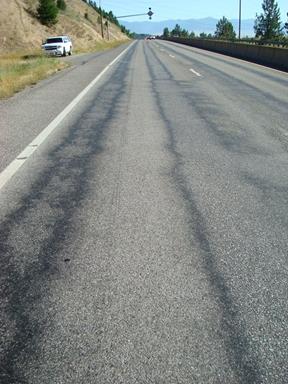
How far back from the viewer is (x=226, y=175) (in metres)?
5.54

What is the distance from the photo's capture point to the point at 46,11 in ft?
183

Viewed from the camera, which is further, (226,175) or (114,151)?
(114,151)

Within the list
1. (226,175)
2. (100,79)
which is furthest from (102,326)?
(100,79)

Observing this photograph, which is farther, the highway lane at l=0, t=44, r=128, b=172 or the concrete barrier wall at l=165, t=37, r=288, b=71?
the concrete barrier wall at l=165, t=37, r=288, b=71

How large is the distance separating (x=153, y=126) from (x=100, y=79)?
931cm

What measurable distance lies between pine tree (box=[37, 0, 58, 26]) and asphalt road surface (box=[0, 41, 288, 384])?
53.6 m

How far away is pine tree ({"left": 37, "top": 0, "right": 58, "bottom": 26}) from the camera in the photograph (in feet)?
180

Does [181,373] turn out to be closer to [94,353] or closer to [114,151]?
[94,353]

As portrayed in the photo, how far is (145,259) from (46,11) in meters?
59.1

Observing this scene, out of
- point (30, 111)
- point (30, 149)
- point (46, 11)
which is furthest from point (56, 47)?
point (30, 149)

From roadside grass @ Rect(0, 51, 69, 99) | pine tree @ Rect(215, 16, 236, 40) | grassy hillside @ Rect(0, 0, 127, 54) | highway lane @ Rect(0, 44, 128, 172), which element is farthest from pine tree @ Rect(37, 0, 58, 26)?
pine tree @ Rect(215, 16, 236, 40)

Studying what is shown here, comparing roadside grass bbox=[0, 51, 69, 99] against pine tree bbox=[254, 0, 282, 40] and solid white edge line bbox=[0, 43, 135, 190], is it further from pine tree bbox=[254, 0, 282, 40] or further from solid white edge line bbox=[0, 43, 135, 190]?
pine tree bbox=[254, 0, 282, 40]

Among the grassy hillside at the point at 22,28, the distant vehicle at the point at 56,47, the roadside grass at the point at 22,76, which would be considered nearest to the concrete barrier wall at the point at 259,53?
the roadside grass at the point at 22,76

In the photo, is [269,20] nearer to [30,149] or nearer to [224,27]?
[224,27]
